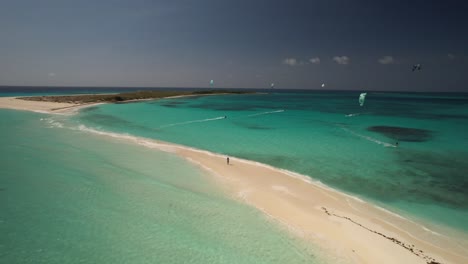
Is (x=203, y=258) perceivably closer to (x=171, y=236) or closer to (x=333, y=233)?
(x=171, y=236)

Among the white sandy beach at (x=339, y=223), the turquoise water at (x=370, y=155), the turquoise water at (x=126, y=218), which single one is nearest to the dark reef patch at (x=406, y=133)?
the turquoise water at (x=370, y=155)

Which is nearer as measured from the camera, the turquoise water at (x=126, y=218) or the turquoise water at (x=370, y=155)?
the turquoise water at (x=126, y=218)

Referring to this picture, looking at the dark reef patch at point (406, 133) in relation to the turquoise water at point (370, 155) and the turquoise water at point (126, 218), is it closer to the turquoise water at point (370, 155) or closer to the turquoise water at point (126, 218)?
the turquoise water at point (370, 155)

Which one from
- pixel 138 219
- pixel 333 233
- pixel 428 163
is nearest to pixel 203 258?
pixel 138 219

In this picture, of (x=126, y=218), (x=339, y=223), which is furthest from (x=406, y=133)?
(x=126, y=218)

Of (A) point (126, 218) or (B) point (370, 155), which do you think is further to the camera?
(B) point (370, 155)

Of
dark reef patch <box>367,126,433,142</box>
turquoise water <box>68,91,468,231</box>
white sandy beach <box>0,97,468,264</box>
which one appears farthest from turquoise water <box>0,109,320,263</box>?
dark reef patch <box>367,126,433,142</box>

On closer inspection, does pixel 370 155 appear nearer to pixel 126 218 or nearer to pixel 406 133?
pixel 406 133
